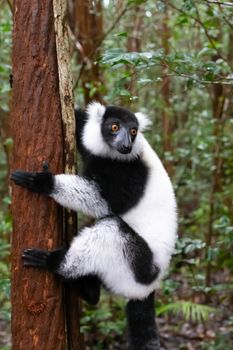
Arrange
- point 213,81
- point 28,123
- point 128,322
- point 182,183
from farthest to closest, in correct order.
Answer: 1. point 182,183
2. point 213,81
3. point 128,322
4. point 28,123

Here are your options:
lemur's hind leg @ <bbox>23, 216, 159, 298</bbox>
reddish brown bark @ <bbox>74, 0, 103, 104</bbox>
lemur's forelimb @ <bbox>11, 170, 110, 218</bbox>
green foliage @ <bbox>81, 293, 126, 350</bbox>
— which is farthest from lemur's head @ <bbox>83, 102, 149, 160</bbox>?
green foliage @ <bbox>81, 293, 126, 350</bbox>

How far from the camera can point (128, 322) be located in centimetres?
391

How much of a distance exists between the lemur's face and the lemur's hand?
89 centimetres

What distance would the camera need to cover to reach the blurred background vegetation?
4.39 metres

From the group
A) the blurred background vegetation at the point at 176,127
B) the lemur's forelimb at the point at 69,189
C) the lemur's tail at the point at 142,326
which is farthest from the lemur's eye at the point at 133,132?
the lemur's tail at the point at 142,326

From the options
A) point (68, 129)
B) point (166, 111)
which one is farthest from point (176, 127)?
point (68, 129)

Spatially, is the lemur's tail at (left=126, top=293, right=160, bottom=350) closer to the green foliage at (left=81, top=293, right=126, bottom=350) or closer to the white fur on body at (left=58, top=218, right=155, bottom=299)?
the white fur on body at (left=58, top=218, right=155, bottom=299)

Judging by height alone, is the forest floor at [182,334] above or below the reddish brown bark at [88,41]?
below

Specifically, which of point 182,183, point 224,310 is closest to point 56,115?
point 182,183

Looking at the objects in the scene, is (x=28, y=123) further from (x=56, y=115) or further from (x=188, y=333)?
(x=188, y=333)

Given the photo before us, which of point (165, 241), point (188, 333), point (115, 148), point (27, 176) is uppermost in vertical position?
point (115, 148)

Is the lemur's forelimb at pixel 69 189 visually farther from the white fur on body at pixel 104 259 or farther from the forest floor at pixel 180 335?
the forest floor at pixel 180 335

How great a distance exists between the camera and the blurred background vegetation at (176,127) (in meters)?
4.39

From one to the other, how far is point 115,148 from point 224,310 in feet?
12.7
